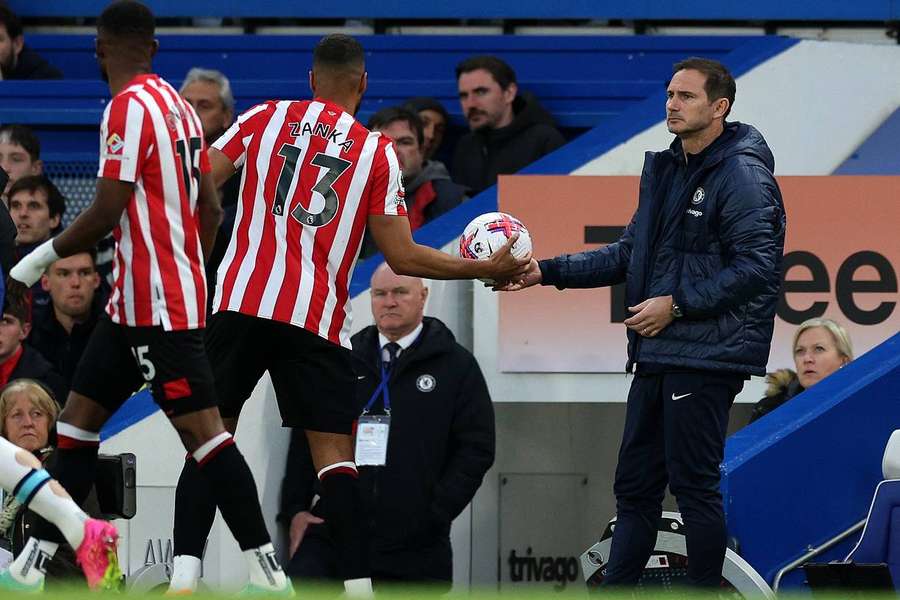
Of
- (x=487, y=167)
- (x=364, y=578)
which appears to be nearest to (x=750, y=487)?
(x=364, y=578)

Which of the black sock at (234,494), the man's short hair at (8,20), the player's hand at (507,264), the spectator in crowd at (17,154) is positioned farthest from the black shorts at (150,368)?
the man's short hair at (8,20)

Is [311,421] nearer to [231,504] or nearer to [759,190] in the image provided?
[231,504]

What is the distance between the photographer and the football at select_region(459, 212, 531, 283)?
6027 mm

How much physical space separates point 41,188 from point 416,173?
2.01 m

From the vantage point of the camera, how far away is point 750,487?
20.7 feet

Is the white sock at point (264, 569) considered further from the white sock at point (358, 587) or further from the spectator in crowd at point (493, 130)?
the spectator in crowd at point (493, 130)

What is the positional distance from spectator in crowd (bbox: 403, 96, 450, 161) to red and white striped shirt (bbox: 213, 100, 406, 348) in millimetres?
3891

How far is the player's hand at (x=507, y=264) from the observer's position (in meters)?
5.92

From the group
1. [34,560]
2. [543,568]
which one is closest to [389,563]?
[543,568]

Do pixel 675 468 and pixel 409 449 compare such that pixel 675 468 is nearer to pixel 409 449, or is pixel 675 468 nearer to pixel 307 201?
pixel 307 201

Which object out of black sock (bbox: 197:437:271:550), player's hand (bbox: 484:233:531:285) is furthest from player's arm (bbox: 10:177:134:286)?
player's hand (bbox: 484:233:531:285)

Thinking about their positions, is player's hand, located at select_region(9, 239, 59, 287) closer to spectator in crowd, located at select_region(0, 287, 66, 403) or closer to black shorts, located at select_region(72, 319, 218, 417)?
black shorts, located at select_region(72, 319, 218, 417)

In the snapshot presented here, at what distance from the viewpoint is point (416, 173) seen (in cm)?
877

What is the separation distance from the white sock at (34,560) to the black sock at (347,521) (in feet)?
3.15
